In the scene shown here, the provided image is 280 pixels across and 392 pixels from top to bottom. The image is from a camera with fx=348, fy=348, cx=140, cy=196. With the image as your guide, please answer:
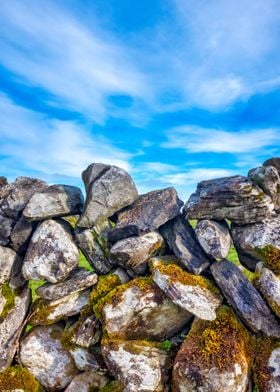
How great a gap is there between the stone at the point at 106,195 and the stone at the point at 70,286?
1616mm

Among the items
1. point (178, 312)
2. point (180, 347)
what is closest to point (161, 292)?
point (178, 312)

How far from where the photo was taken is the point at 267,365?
9250 mm

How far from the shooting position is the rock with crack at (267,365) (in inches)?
354

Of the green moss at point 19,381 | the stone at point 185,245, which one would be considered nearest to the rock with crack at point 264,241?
the stone at point 185,245

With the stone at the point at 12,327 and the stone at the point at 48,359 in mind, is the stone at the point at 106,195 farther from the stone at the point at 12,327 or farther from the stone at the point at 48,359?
the stone at the point at 48,359

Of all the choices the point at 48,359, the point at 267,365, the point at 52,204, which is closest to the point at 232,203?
the point at 267,365

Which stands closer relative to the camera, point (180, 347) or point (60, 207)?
point (180, 347)

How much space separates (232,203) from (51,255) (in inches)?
233

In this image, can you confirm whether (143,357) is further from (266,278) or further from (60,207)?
(60,207)

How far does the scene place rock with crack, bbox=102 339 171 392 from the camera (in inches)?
363

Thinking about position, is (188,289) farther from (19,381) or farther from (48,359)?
(19,381)

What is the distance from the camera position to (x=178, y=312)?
1035 centimetres

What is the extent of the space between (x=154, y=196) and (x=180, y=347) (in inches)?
182

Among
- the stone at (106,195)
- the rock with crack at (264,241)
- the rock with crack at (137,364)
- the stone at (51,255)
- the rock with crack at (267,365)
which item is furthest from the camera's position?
the stone at (106,195)
